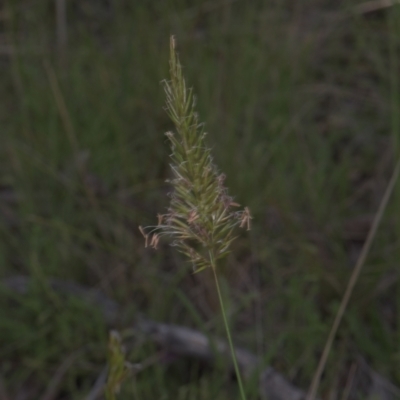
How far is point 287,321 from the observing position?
2049mm

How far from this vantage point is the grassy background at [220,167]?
1.98 m

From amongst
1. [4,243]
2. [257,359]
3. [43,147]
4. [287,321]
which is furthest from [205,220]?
[43,147]

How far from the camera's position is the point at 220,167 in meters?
2.32

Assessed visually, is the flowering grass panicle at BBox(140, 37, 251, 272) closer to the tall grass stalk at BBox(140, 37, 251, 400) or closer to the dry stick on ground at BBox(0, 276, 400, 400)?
the tall grass stalk at BBox(140, 37, 251, 400)

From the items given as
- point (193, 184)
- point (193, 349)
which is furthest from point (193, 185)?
point (193, 349)

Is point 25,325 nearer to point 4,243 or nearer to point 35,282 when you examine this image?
point 35,282

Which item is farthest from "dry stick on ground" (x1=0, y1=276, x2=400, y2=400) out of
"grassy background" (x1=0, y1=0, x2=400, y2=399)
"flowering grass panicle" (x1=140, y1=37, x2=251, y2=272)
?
"flowering grass panicle" (x1=140, y1=37, x2=251, y2=272)

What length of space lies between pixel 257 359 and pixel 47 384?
60cm

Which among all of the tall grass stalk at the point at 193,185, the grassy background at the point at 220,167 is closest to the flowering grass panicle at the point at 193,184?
the tall grass stalk at the point at 193,185

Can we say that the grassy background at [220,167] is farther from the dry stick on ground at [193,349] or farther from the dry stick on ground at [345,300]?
the dry stick on ground at [345,300]

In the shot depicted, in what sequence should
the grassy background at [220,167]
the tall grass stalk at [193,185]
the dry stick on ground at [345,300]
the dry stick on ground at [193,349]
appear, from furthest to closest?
1. the grassy background at [220,167]
2. the dry stick on ground at [193,349]
3. the dry stick on ground at [345,300]
4. the tall grass stalk at [193,185]

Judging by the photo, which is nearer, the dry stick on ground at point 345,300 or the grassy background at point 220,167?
the dry stick on ground at point 345,300

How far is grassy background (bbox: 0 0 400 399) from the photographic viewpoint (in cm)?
198

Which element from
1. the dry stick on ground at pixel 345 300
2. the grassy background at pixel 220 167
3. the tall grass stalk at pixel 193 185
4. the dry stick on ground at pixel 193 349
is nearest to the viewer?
the tall grass stalk at pixel 193 185
